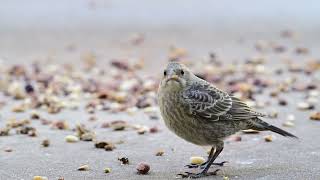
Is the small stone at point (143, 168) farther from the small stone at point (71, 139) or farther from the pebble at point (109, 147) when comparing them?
the small stone at point (71, 139)

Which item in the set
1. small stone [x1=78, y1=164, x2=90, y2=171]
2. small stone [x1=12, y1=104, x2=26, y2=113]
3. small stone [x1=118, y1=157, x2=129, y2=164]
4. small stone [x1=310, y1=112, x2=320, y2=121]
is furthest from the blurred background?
small stone [x1=78, y1=164, x2=90, y2=171]

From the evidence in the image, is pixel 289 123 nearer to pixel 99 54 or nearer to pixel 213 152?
pixel 213 152

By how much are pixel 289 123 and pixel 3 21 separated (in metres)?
6.60

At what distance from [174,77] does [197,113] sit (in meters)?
0.32

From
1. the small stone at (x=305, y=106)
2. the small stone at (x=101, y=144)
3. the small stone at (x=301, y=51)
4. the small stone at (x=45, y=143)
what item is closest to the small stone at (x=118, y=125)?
the small stone at (x=101, y=144)

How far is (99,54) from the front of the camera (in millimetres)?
10859

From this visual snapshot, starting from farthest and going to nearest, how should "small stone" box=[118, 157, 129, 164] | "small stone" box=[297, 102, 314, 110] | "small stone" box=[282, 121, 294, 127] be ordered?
"small stone" box=[297, 102, 314, 110], "small stone" box=[282, 121, 294, 127], "small stone" box=[118, 157, 129, 164]

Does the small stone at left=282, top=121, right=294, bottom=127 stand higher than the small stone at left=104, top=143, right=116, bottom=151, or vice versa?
the small stone at left=282, top=121, right=294, bottom=127

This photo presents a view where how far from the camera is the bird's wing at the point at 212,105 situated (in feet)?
18.0

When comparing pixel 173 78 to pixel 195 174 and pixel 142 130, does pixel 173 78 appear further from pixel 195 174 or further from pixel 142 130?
pixel 142 130

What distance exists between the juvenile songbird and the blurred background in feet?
15.6

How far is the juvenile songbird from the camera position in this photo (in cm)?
545

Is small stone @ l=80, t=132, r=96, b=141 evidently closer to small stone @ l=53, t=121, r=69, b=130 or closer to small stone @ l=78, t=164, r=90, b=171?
small stone @ l=53, t=121, r=69, b=130

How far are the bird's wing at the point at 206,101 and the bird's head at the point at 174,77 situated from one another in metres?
0.08
